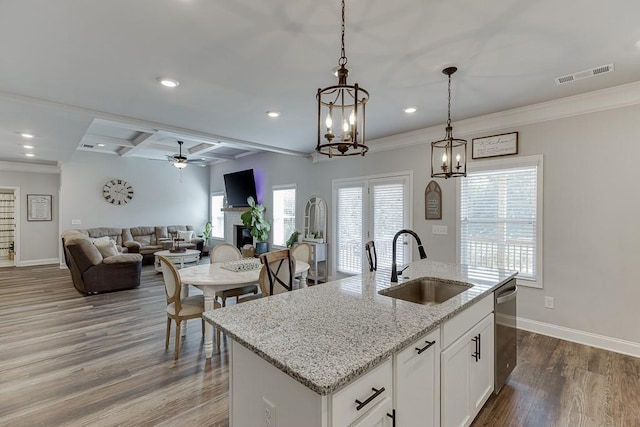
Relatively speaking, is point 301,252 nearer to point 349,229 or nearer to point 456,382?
point 349,229

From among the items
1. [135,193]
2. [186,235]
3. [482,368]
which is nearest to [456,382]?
[482,368]

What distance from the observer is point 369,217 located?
5.32 metres

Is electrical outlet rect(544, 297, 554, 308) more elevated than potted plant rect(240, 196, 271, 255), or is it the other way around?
potted plant rect(240, 196, 271, 255)

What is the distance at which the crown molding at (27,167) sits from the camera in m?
7.52

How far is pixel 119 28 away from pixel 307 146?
3855 mm

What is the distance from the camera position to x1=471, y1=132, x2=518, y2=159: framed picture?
3.77 m

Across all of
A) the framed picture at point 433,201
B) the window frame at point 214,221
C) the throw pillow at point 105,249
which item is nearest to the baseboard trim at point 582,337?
the framed picture at point 433,201

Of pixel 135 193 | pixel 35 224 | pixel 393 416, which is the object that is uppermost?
pixel 135 193

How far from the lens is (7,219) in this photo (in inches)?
349

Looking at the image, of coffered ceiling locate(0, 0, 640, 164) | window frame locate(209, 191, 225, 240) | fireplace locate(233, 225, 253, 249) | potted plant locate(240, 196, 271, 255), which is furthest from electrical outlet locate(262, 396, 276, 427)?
window frame locate(209, 191, 225, 240)

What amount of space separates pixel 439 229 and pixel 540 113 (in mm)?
1869

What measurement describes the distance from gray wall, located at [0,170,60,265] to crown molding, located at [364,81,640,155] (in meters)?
9.20

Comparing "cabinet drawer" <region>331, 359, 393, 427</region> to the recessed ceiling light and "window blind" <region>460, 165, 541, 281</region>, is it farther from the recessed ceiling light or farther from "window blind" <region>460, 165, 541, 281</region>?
"window blind" <region>460, 165, 541, 281</region>

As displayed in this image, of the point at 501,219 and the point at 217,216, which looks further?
the point at 217,216
